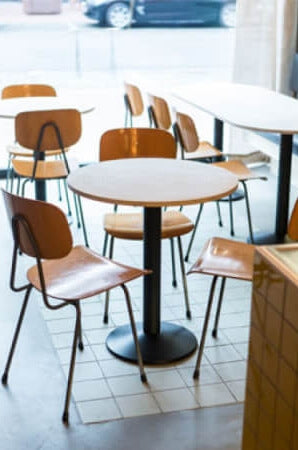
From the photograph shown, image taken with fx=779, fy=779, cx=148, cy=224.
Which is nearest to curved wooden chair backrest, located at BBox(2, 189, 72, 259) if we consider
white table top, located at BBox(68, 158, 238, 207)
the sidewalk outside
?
white table top, located at BBox(68, 158, 238, 207)

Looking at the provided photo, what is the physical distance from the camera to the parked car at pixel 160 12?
6180mm

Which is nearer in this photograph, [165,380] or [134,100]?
[165,380]

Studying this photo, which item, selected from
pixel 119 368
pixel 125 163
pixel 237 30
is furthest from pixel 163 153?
pixel 237 30

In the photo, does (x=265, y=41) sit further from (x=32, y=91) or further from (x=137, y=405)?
(x=137, y=405)

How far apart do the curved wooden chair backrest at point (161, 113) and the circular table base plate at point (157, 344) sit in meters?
1.89

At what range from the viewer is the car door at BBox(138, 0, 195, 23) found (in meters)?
6.28

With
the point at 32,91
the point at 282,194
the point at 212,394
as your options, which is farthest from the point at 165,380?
the point at 32,91

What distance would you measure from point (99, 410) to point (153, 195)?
2.92 ft

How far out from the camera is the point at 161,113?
525 centimetres

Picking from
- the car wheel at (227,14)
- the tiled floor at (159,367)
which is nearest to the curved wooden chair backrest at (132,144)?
the tiled floor at (159,367)

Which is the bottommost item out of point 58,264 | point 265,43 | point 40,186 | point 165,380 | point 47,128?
point 165,380

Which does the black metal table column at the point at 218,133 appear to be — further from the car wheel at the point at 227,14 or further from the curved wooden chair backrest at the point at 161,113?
the car wheel at the point at 227,14

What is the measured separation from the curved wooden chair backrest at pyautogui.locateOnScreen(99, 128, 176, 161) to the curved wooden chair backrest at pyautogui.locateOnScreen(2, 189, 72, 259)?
4.13ft

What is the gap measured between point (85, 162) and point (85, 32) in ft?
3.53
